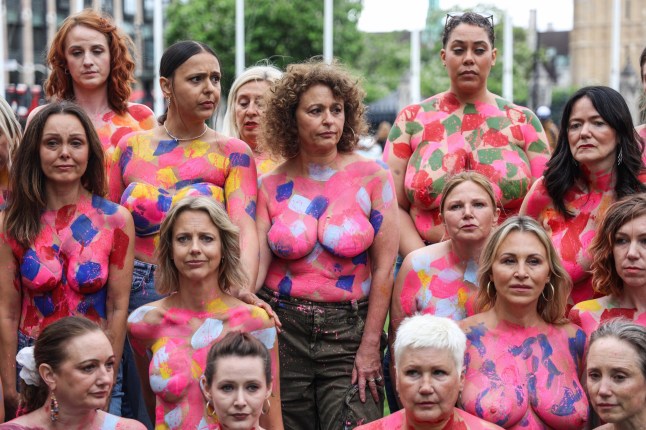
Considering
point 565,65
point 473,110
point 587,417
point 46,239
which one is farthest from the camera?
point 565,65

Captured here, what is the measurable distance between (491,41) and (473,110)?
0.41m

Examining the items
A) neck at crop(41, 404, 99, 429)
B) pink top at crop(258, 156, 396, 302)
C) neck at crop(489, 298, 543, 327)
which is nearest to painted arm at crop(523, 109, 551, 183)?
pink top at crop(258, 156, 396, 302)

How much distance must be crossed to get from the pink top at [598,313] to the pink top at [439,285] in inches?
19.9

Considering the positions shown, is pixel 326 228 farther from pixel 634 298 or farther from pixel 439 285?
pixel 634 298

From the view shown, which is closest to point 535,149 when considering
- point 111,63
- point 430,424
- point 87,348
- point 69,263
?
point 430,424

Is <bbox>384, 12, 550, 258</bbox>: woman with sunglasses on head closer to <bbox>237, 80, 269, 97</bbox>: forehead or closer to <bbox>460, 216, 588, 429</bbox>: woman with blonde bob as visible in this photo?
<bbox>460, 216, 588, 429</bbox>: woman with blonde bob

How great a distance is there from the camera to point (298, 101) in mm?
5836

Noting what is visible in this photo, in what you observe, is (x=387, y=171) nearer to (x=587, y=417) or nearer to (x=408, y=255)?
(x=408, y=255)

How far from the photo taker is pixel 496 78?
62.2m

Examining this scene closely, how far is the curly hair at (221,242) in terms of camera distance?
5.28 metres

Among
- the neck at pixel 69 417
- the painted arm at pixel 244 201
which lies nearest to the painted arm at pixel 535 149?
the painted arm at pixel 244 201

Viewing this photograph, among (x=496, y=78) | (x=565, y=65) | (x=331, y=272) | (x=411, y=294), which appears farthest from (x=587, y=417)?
(x=565, y=65)

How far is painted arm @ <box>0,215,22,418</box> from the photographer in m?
5.36

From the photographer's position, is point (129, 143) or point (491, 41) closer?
point (129, 143)
